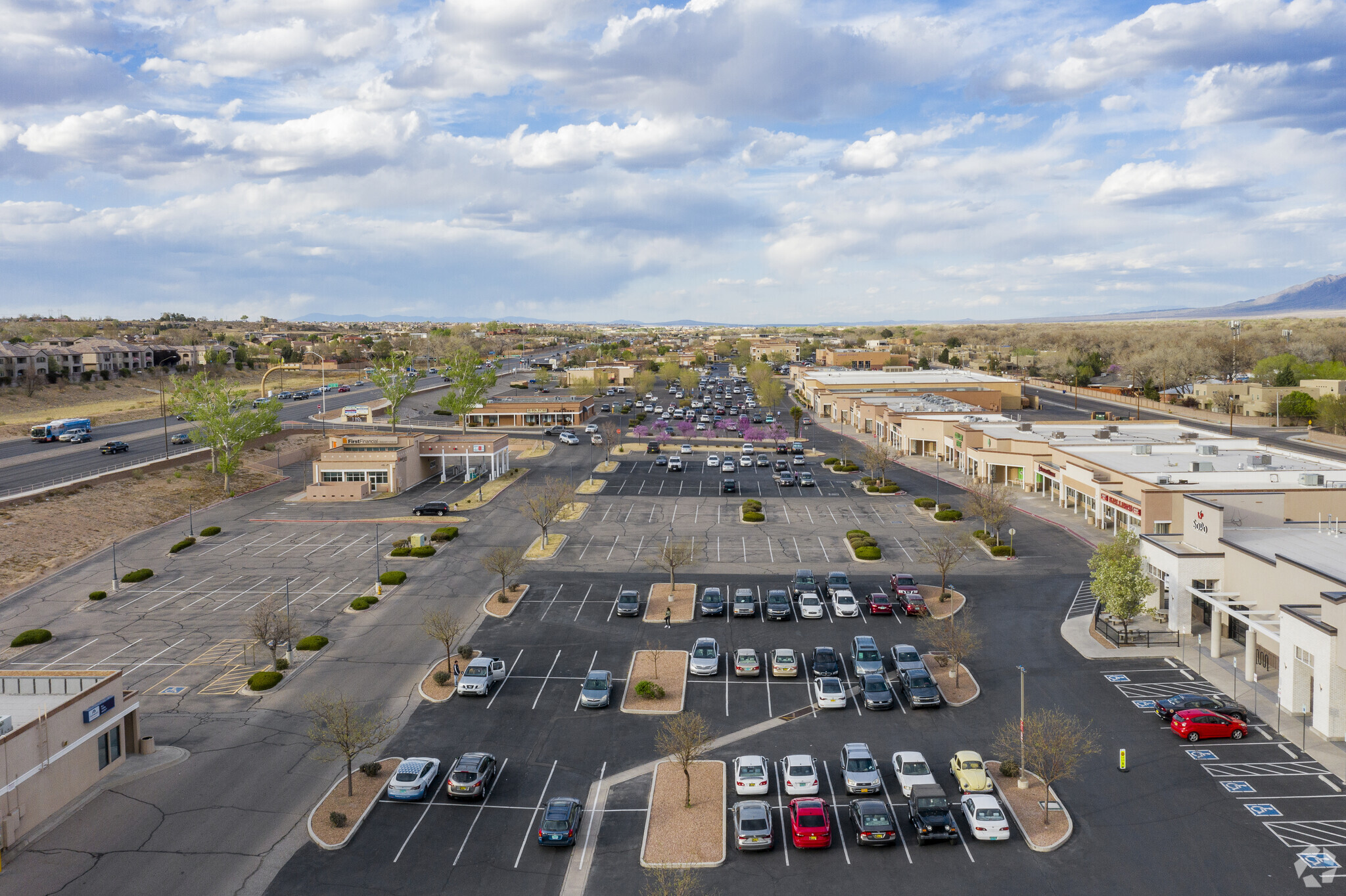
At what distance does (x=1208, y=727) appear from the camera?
29.5m

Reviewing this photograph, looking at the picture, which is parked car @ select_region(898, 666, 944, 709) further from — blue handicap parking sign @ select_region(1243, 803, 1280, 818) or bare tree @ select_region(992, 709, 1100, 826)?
blue handicap parking sign @ select_region(1243, 803, 1280, 818)

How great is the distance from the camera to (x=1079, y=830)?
80.1 feet

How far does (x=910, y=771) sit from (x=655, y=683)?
11569 millimetres

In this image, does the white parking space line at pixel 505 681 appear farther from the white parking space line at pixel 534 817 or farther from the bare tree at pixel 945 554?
the bare tree at pixel 945 554

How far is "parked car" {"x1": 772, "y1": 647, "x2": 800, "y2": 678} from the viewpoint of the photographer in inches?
1394

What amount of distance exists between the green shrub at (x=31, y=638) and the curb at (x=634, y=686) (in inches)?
1128

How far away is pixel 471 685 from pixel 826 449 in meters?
73.9

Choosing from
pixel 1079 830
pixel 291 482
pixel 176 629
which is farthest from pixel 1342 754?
pixel 291 482

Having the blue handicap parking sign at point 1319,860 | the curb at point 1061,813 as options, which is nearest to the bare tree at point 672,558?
the curb at point 1061,813

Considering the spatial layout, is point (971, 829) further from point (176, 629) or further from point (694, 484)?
point (694, 484)

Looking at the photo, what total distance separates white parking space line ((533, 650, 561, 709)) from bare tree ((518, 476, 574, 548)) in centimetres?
1769

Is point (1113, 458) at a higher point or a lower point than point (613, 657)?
higher

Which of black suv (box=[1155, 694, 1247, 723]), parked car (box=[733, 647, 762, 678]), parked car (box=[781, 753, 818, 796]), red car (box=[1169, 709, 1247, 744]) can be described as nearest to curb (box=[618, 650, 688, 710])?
parked car (box=[733, 647, 762, 678])

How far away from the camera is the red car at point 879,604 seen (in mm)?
43312
